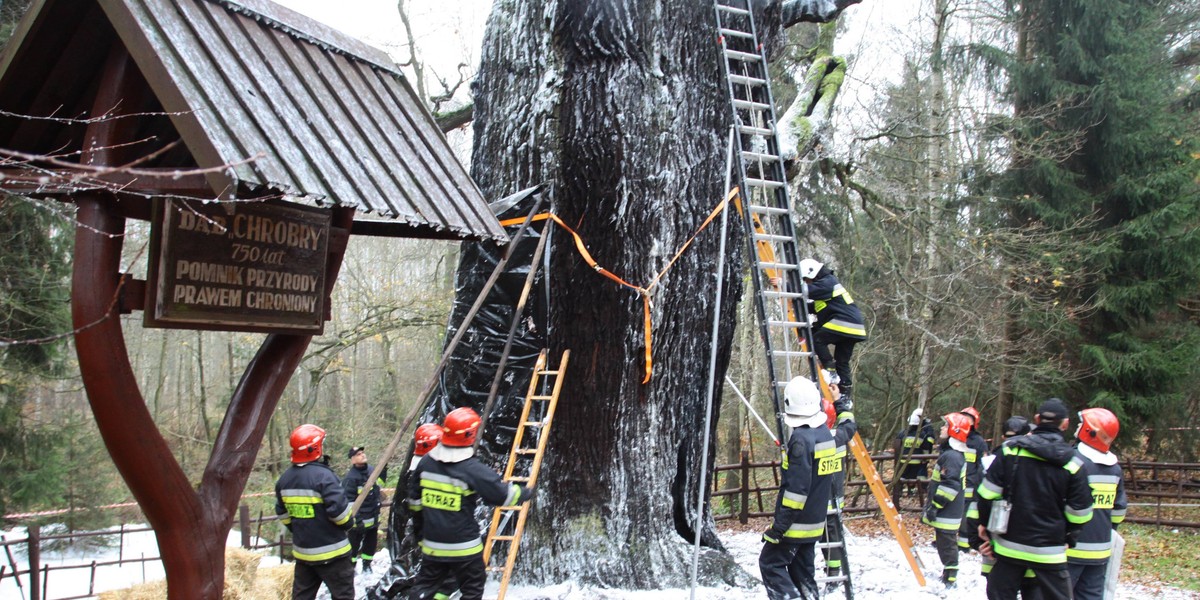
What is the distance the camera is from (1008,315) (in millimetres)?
16016

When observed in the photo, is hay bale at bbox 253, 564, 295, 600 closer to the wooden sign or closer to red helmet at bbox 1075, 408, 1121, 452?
the wooden sign

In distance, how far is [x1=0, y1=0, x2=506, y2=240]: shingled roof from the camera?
12.5 feet

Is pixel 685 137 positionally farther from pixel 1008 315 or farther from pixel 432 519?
pixel 1008 315

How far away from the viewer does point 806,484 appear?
236 inches

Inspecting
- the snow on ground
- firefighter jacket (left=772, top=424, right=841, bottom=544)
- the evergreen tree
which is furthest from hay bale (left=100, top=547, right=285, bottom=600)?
the evergreen tree

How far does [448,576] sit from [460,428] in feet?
3.55

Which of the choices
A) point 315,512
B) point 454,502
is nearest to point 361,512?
point 315,512

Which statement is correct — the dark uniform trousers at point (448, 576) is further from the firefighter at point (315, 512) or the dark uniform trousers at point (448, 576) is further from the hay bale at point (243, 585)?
the hay bale at point (243, 585)

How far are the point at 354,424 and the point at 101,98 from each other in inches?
727

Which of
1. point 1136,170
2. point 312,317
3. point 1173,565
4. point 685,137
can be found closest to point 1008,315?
point 1136,170

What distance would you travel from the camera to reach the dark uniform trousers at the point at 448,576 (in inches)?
230

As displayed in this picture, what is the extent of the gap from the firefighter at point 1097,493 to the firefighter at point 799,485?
5.42ft

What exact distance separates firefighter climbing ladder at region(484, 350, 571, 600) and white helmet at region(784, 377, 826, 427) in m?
1.73

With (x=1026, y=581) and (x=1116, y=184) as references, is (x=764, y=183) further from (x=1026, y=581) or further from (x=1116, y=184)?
(x=1116, y=184)
